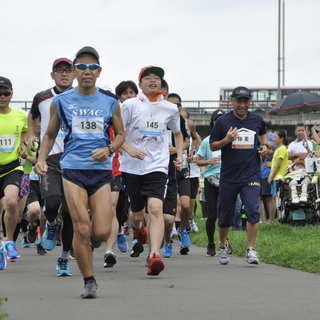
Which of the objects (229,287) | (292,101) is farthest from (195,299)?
(292,101)

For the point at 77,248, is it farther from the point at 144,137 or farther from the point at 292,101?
the point at 292,101

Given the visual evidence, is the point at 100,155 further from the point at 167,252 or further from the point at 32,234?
the point at 32,234

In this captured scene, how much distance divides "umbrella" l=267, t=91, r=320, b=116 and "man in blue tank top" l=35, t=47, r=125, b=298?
17.0 meters

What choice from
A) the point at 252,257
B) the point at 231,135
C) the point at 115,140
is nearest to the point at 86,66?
the point at 115,140

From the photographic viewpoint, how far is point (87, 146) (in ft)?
24.6

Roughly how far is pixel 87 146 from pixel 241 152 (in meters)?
3.53

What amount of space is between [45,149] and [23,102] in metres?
47.1

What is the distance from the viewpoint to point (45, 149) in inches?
307

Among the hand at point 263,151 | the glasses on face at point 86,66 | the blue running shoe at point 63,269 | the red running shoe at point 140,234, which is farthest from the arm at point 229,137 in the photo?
the glasses on face at point 86,66

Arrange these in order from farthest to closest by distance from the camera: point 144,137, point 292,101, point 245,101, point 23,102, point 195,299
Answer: point 23,102 → point 292,101 → point 245,101 → point 144,137 → point 195,299

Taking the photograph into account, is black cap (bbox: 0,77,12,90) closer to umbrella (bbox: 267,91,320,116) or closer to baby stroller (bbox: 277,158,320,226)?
baby stroller (bbox: 277,158,320,226)

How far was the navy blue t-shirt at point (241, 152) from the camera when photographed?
1063cm

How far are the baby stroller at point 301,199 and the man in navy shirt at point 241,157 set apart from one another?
569 cm

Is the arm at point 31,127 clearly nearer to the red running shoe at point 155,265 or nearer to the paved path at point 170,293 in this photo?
the paved path at point 170,293
